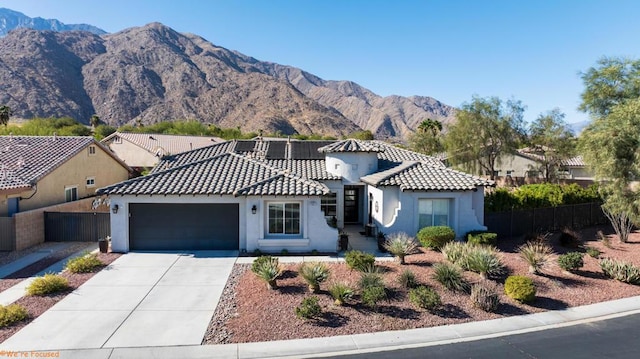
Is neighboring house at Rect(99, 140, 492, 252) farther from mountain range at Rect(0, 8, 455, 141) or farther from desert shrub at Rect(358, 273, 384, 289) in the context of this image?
mountain range at Rect(0, 8, 455, 141)

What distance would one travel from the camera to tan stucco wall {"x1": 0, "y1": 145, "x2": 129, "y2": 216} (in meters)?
20.1

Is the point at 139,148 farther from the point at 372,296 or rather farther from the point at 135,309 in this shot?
the point at 372,296

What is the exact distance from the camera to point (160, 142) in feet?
182

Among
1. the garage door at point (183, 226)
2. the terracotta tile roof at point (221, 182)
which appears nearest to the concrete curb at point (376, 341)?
the terracotta tile roof at point (221, 182)

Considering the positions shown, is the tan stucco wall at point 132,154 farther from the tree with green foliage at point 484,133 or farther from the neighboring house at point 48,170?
the tree with green foliage at point 484,133

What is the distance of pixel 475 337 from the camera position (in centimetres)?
994

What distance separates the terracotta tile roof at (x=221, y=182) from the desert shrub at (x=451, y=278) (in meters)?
6.19

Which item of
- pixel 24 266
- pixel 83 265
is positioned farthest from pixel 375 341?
pixel 24 266

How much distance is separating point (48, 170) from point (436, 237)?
69.2 feet

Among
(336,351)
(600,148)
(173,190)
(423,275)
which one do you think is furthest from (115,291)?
(600,148)

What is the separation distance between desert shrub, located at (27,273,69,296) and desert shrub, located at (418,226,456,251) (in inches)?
556

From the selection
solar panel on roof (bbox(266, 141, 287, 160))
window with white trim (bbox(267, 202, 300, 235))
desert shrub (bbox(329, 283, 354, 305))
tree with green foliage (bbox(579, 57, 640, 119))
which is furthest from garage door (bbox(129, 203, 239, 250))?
tree with green foliage (bbox(579, 57, 640, 119))

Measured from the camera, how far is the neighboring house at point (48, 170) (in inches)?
738

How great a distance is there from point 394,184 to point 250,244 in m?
7.52
